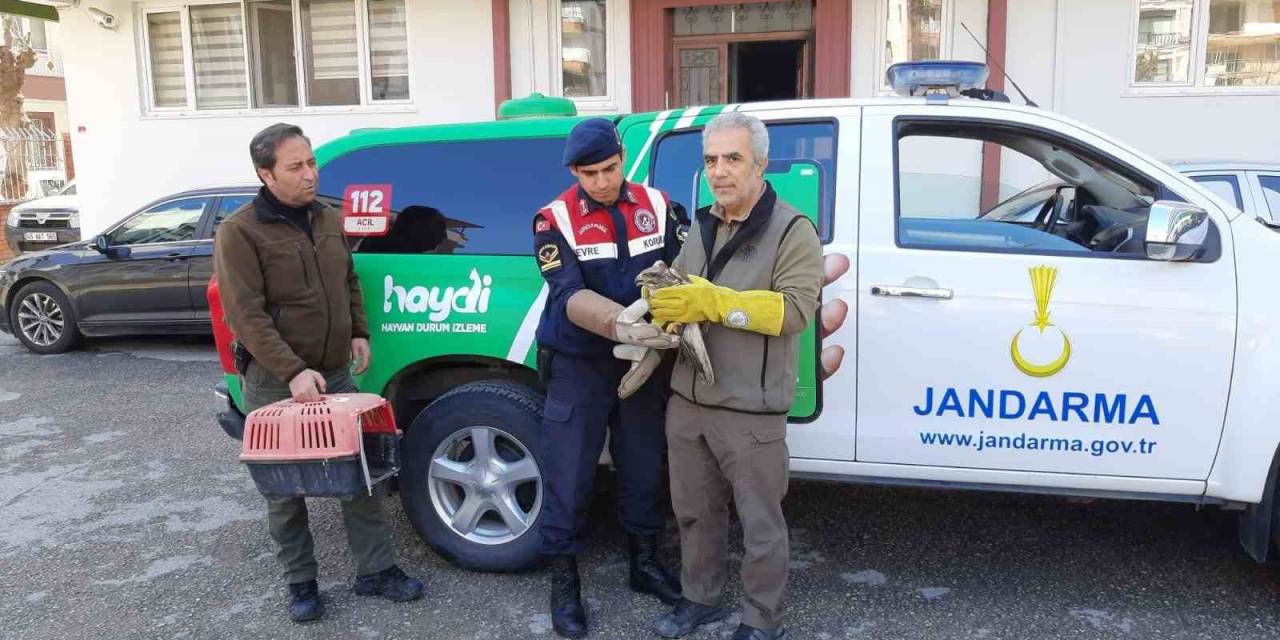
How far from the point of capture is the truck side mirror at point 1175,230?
2.99m

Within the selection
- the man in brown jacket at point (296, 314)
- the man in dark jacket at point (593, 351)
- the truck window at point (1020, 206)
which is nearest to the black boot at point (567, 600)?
the man in dark jacket at point (593, 351)

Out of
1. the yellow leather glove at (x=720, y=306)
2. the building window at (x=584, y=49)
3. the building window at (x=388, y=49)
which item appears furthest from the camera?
the building window at (x=388, y=49)

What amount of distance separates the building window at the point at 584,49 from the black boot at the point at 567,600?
8.02m

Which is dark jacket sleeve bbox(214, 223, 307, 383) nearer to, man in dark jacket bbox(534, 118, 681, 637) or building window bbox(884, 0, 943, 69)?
man in dark jacket bbox(534, 118, 681, 637)

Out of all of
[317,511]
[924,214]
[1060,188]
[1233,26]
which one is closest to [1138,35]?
[1233,26]

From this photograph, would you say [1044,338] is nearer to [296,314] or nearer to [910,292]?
[910,292]

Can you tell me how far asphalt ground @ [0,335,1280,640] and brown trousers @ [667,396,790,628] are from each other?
1.04 ft

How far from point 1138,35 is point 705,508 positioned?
8.40 metres

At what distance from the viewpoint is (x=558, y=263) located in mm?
3117

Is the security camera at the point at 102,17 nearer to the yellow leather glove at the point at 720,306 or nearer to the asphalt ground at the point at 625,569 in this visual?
the asphalt ground at the point at 625,569

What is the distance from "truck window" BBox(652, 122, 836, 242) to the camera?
3.43 metres

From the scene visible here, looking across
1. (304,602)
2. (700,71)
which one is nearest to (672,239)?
(304,602)

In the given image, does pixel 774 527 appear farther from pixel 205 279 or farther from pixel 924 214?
pixel 205 279

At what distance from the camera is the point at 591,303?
3.02m
